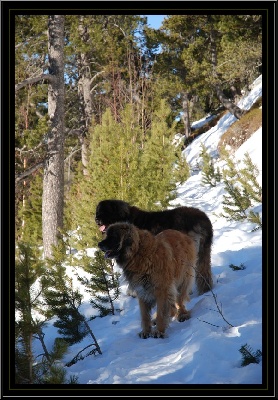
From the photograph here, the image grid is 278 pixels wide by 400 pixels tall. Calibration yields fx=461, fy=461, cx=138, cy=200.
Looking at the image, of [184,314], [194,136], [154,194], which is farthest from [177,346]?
[194,136]

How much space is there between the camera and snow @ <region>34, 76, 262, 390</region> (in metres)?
A: 3.88

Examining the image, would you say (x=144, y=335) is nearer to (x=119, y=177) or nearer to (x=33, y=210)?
(x=119, y=177)

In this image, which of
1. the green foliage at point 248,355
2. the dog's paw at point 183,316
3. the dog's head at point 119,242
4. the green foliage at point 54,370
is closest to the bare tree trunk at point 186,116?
the dog's paw at point 183,316

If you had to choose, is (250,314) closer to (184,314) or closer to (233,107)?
(184,314)

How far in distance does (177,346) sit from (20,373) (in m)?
1.62

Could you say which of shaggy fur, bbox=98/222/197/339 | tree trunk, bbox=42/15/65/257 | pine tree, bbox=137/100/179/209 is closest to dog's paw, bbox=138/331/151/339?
shaggy fur, bbox=98/222/197/339

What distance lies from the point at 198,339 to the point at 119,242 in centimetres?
152

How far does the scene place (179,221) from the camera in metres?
7.17

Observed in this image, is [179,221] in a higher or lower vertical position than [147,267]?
higher

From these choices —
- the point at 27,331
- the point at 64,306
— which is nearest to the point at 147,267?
the point at 64,306

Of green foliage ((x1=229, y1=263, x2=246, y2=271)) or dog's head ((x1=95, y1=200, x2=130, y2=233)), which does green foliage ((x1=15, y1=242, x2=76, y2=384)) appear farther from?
green foliage ((x1=229, y1=263, x2=246, y2=271))

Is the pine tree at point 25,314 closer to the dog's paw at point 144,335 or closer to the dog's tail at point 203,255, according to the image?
the dog's paw at point 144,335

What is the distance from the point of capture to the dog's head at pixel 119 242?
5461 millimetres

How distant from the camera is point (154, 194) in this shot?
34.8ft
